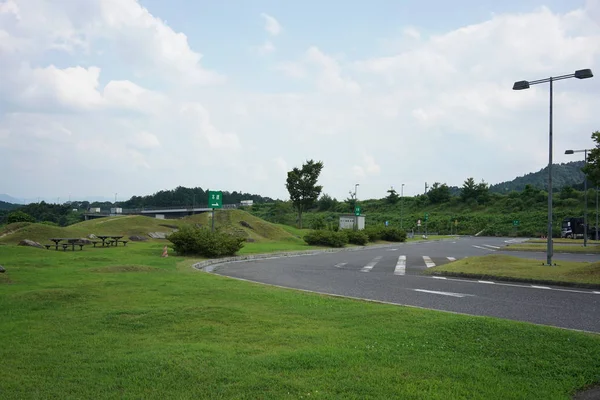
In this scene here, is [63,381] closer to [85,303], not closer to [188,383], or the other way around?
[188,383]

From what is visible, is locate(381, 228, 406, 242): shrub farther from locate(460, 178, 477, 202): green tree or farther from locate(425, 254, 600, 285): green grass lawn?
locate(460, 178, 477, 202): green tree

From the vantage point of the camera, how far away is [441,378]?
4.61 metres

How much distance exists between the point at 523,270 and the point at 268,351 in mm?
13306

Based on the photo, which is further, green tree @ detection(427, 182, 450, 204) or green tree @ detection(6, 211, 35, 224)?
green tree @ detection(427, 182, 450, 204)

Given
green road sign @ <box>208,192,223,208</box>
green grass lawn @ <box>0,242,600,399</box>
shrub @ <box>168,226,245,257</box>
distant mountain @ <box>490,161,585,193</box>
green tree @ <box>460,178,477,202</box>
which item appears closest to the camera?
green grass lawn @ <box>0,242,600,399</box>

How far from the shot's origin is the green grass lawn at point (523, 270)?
556 inches

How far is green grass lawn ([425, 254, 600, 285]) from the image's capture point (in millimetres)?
14124

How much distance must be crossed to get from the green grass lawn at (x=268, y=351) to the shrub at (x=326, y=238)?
26045 mm

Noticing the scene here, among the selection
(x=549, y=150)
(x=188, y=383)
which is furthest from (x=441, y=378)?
(x=549, y=150)

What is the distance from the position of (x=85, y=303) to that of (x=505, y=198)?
9502cm

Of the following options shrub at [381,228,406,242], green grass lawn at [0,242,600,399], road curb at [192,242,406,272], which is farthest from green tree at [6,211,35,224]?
green grass lawn at [0,242,600,399]

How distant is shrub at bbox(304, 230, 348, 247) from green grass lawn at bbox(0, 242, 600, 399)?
26.0 metres

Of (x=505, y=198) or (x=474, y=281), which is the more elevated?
(x=505, y=198)

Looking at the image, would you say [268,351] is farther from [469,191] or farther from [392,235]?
[469,191]
